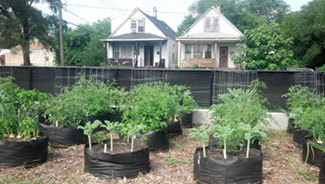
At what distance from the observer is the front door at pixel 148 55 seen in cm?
2184

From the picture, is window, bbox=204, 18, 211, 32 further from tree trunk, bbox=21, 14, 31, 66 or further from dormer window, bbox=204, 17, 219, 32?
tree trunk, bbox=21, 14, 31, 66

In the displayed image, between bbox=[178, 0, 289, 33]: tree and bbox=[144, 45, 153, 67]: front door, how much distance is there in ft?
43.8

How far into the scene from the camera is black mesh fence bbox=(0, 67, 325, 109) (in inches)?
255

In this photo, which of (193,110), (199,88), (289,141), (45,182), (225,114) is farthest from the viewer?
(199,88)

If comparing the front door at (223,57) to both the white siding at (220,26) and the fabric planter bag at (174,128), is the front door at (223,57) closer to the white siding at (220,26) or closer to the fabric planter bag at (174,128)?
the white siding at (220,26)

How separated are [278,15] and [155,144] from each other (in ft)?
124

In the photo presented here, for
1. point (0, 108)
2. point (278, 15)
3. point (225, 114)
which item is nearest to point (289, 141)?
point (225, 114)

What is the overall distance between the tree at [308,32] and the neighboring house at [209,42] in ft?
13.4

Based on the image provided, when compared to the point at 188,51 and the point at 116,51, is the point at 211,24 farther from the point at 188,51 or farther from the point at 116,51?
the point at 116,51

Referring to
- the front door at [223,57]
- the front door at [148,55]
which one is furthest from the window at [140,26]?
the front door at [223,57]

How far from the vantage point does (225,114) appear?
3.46 m

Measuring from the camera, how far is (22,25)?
1733 centimetres

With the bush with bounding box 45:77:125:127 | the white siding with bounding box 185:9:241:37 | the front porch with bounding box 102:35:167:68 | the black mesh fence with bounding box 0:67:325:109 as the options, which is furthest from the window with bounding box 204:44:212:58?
the bush with bounding box 45:77:125:127

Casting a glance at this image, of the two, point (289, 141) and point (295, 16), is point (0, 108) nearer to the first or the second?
point (289, 141)
